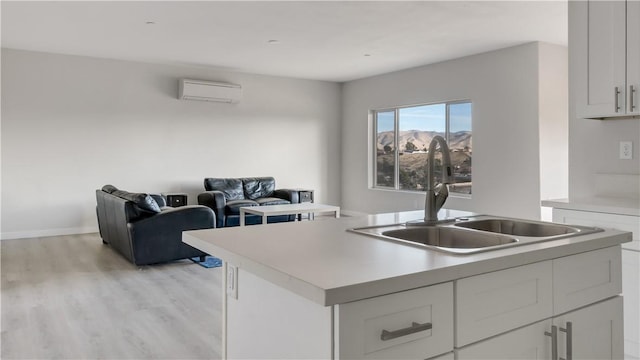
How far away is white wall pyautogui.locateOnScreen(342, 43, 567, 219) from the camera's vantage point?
589cm

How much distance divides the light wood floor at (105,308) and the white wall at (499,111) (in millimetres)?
3916

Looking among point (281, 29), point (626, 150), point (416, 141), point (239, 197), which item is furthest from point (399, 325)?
point (416, 141)

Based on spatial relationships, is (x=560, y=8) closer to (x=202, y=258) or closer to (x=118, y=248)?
(x=202, y=258)

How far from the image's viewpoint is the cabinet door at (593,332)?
1414 millimetres

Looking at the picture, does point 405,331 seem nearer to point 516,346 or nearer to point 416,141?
point 516,346

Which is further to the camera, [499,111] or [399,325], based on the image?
[499,111]

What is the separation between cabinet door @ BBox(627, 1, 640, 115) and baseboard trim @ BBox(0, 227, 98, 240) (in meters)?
6.84

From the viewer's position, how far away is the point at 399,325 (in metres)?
1.08

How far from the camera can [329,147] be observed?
30.3 feet

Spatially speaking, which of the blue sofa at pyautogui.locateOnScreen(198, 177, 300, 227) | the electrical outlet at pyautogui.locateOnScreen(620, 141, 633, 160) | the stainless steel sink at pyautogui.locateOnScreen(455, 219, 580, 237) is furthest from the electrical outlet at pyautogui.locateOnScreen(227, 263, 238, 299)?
the blue sofa at pyautogui.locateOnScreen(198, 177, 300, 227)

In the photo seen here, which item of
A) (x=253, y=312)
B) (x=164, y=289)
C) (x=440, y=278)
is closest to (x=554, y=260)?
(x=440, y=278)

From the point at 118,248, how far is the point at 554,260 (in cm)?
494

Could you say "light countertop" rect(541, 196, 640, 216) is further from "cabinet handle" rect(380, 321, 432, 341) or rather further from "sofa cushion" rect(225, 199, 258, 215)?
"sofa cushion" rect(225, 199, 258, 215)

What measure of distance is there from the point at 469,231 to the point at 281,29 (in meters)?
4.19
